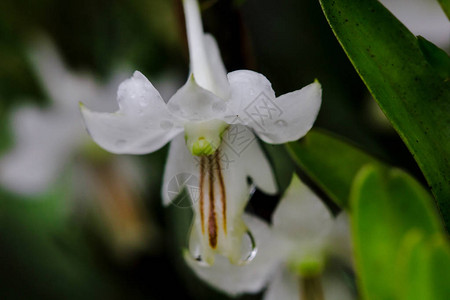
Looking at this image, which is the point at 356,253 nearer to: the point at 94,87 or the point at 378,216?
the point at 378,216

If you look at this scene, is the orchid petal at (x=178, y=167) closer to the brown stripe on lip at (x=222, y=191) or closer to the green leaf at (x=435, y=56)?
the brown stripe on lip at (x=222, y=191)

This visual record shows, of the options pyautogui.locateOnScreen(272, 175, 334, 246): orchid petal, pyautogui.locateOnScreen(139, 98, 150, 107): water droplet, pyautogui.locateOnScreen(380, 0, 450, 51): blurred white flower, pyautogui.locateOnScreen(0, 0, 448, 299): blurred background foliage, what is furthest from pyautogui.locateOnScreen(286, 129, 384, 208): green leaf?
pyautogui.locateOnScreen(380, 0, 450, 51): blurred white flower

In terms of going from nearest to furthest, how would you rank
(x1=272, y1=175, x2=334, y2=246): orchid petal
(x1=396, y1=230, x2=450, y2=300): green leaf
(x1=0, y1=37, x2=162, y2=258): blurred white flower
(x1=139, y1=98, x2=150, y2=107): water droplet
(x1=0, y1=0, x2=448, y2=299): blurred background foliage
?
(x1=396, y1=230, x2=450, y2=300): green leaf, (x1=139, y1=98, x2=150, y2=107): water droplet, (x1=272, y1=175, x2=334, y2=246): orchid petal, (x1=0, y1=0, x2=448, y2=299): blurred background foliage, (x1=0, y1=37, x2=162, y2=258): blurred white flower

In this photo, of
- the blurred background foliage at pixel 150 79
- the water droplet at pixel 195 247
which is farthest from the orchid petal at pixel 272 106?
the blurred background foliage at pixel 150 79

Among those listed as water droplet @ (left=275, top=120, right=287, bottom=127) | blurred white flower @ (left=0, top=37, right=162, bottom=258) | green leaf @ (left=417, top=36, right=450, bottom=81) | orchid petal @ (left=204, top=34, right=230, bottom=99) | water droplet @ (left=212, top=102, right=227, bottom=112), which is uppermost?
green leaf @ (left=417, top=36, right=450, bottom=81)

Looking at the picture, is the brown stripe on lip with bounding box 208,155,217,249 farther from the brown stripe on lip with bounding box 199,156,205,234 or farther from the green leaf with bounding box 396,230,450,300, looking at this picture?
the green leaf with bounding box 396,230,450,300

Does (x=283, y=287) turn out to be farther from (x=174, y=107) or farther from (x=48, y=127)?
(x=48, y=127)

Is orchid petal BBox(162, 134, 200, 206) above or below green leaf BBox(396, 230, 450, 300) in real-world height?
below

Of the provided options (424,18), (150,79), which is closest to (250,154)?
(150,79)
